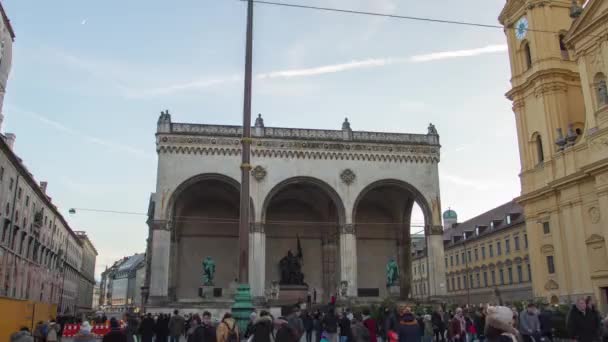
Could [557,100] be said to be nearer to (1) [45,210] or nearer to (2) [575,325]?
(2) [575,325]

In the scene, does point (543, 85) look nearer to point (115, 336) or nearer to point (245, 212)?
point (245, 212)

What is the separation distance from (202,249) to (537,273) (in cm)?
2182

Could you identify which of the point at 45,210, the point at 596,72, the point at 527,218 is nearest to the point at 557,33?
the point at 596,72

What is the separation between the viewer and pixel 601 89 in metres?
25.9

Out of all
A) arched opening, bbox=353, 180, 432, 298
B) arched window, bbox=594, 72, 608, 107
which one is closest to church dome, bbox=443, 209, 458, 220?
arched opening, bbox=353, 180, 432, 298

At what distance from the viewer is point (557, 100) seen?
101ft

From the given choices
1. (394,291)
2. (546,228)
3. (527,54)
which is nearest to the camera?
(546,228)

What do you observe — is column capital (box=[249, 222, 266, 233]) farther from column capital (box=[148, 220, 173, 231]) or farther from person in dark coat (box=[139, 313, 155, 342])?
person in dark coat (box=[139, 313, 155, 342])

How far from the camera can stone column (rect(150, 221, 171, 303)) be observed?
30.9 metres

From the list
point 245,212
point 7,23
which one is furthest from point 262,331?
point 7,23

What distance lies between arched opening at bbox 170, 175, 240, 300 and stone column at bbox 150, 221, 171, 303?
3003 mm

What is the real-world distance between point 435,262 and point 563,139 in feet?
36.1

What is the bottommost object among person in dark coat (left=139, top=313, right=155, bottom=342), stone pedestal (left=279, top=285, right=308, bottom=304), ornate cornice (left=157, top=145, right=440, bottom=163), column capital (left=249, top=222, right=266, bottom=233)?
person in dark coat (left=139, top=313, right=155, bottom=342)

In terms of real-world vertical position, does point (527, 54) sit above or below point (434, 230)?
above
